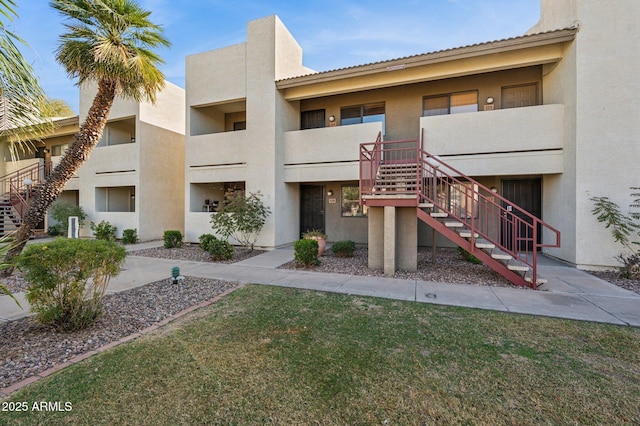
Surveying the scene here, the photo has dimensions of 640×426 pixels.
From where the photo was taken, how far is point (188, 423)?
2.28 meters

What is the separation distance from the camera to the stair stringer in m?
6.21

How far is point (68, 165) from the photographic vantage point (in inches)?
277

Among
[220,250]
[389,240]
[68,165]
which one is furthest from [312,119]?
[68,165]

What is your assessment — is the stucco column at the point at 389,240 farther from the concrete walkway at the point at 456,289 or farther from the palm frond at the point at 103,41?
Result: the palm frond at the point at 103,41

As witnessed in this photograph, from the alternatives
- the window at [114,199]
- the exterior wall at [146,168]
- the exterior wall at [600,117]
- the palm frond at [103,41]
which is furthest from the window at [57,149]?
the exterior wall at [600,117]

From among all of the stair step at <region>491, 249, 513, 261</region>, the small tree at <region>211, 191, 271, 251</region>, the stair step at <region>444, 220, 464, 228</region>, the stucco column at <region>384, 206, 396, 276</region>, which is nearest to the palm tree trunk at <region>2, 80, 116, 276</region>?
the small tree at <region>211, 191, 271, 251</region>

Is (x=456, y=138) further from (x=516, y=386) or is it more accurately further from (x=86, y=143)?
(x=86, y=143)

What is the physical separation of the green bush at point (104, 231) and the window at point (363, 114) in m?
11.8

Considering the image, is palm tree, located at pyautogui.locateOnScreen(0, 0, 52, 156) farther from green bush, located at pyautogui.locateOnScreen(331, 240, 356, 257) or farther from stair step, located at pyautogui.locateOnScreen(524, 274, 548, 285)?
stair step, located at pyautogui.locateOnScreen(524, 274, 548, 285)

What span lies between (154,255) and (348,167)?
7.76 m

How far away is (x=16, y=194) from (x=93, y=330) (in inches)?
659

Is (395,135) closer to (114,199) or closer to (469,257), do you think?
(469,257)

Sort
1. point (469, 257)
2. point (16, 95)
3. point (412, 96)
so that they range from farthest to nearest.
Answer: point (412, 96), point (469, 257), point (16, 95)

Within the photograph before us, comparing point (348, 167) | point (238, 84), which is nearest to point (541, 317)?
point (348, 167)
